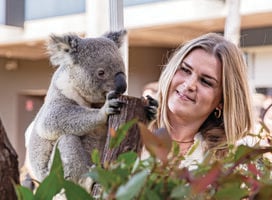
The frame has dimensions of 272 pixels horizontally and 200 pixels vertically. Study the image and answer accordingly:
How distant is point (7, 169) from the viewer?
0.59m

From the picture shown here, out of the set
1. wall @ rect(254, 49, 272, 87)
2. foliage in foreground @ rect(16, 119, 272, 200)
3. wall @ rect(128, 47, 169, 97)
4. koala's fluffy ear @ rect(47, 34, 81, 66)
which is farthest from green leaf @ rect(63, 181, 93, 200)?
wall @ rect(128, 47, 169, 97)

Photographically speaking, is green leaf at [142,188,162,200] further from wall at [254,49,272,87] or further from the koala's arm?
wall at [254,49,272,87]

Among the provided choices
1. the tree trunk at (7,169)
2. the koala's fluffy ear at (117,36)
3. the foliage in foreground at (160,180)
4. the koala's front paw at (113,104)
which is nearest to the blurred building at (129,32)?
the koala's fluffy ear at (117,36)

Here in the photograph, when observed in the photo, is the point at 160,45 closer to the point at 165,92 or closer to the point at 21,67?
the point at 21,67

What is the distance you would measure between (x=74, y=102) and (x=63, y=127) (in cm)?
8

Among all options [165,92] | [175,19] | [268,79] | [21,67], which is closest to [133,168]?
[165,92]

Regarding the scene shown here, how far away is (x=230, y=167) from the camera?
477 mm

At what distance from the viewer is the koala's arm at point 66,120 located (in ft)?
4.92

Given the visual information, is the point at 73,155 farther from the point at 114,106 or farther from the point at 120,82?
the point at 114,106

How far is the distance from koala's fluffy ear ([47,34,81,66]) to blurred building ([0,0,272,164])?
9.03 feet

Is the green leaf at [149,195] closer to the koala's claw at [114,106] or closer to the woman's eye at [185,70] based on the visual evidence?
the koala's claw at [114,106]

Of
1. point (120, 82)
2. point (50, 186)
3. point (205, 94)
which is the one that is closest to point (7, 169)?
point (50, 186)

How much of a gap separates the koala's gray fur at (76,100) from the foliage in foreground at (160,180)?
0.92 m

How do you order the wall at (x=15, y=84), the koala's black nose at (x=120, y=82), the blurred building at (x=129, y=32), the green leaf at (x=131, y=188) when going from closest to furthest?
the green leaf at (x=131, y=188)
the koala's black nose at (x=120, y=82)
the blurred building at (x=129, y=32)
the wall at (x=15, y=84)
